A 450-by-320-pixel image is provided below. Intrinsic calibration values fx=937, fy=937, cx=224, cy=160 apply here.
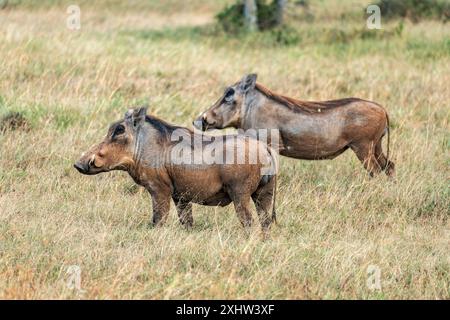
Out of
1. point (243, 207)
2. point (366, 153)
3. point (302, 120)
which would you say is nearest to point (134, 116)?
point (243, 207)

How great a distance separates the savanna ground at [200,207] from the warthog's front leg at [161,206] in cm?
14

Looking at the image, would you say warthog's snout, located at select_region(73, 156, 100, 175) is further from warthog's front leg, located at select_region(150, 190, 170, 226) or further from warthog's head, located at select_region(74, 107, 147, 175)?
warthog's front leg, located at select_region(150, 190, 170, 226)

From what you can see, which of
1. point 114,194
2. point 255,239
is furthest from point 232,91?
point 255,239

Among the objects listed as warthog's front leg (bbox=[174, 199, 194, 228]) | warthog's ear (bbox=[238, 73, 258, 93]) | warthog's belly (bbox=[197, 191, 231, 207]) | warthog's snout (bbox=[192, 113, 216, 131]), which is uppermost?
warthog's ear (bbox=[238, 73, 258, 93])

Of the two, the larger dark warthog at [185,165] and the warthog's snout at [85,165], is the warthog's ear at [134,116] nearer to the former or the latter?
the larger dark warthog at [185,165]

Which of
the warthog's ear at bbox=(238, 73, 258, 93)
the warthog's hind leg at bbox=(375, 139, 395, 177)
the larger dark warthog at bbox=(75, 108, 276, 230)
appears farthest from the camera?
the warthog's hind leg at bbox=(375, 139, 395, 177)

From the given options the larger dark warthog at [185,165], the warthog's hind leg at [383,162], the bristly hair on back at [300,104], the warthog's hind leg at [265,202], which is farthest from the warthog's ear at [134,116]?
the warthog's hind leg at [383,162]

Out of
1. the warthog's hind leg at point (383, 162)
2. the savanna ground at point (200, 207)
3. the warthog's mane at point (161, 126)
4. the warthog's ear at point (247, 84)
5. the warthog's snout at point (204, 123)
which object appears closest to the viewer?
the savanna ground at point (200, 207)

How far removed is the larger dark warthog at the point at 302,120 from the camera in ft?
27.5

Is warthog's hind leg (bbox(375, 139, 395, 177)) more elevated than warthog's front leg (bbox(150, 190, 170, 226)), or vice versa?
warthog's front leg (bbox(150, 190, 170, 226))

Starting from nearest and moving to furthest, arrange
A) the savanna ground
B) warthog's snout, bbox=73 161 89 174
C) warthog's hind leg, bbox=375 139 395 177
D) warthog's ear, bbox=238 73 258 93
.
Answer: the savanna ground → warthog's snout, bbox=73 161 89 174 → warthog's ear, bbox=238 73 258 93 → warthog's hind leg, bbox=375 139 395 177

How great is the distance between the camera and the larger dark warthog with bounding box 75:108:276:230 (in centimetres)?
671

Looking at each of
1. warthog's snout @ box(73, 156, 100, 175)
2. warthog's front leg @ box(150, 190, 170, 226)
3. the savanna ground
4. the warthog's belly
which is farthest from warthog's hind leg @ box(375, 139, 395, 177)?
warthog's snout @ box(73, 156, 100, 175)

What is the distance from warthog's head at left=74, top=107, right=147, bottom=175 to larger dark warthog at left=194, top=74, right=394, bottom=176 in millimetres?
1514
